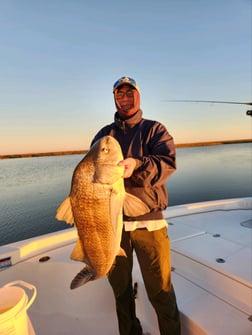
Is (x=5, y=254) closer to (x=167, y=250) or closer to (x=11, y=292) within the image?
(x=11, y=292)

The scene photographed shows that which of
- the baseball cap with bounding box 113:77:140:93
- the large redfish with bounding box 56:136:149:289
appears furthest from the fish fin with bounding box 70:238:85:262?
the baseball cap with bounding box 113:77:140:93

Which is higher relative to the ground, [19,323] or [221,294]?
[19,323]

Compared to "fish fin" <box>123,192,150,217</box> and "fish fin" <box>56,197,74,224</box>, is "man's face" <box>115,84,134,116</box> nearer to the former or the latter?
"fish fin" <box>123,192,150,217</box>

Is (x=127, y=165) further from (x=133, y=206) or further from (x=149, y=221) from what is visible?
(x=149, y=221)

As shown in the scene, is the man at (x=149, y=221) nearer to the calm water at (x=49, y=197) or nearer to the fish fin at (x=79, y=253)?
the fish fin at (x=79, y=253)

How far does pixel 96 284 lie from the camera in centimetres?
350

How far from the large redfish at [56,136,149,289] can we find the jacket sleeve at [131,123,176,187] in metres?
0.20

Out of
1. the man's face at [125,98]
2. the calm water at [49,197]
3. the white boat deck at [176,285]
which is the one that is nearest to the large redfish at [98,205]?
the man's face at [125,98]

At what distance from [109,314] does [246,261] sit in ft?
6.94

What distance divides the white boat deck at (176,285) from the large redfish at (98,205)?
1.38 metres

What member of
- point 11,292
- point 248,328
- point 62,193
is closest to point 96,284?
point 11,292

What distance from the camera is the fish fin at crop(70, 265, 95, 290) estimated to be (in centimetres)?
183

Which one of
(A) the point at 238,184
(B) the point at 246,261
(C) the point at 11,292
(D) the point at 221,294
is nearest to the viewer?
(C) the point at 11,292

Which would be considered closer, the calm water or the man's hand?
the man's hand
